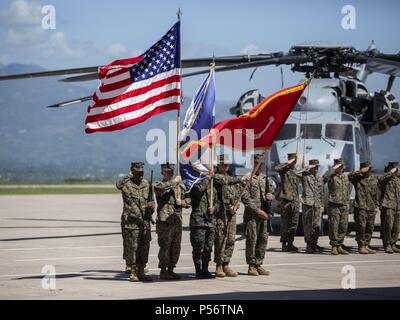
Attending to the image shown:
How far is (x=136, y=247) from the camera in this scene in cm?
1348

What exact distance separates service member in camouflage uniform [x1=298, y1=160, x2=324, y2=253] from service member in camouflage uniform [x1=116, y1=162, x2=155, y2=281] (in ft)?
16.5

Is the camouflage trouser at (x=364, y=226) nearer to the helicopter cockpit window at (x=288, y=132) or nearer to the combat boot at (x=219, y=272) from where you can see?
the helicopter cockpit window at (x=288, y=132)

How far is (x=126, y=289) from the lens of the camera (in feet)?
41.0

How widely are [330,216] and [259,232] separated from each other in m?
3.69

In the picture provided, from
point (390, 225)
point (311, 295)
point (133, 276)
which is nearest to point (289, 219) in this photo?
point (390, 225)

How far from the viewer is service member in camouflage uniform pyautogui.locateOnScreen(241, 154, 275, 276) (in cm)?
1423

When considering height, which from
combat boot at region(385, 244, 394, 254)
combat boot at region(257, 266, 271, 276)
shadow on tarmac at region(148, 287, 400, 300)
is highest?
shadow on tarmac at region(148, 287, 400, 300)

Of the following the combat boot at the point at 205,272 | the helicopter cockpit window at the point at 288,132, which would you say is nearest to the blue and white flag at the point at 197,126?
the combat boot at the point at 205,272

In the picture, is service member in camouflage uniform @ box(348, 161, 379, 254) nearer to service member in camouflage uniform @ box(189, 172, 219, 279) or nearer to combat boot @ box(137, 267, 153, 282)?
service member in camouflage uniform @ box(189, 172, 219, 279)

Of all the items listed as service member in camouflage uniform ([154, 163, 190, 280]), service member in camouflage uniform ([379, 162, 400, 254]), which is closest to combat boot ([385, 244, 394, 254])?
service member in camouflage uniform ([379, 162, 400, 254])

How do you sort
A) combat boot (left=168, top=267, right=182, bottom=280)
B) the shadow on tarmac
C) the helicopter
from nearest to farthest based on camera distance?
the shadow on tarmac → combat boot (left=168, top=267, right=182, bottom=280) → the helicopter

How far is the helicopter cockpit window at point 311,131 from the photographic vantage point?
21.1 meters

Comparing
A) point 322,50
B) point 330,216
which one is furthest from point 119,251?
point 322,50

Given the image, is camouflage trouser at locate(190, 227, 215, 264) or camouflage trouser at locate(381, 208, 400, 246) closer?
camouflage trouser at locate(190, 227, 215, 264)
